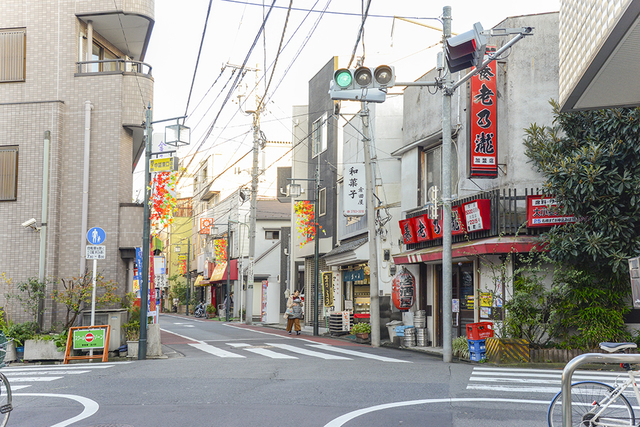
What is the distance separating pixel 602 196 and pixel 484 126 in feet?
Result: 12.0

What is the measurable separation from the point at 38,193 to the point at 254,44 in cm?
765

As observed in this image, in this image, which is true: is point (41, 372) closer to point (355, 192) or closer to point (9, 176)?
point (9, 176)

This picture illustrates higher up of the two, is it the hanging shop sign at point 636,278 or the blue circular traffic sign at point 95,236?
the blue circular traffic sign at point 95,236

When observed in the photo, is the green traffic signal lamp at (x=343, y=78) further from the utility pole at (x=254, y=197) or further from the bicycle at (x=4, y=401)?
the utility pole at (x=254, y=197)

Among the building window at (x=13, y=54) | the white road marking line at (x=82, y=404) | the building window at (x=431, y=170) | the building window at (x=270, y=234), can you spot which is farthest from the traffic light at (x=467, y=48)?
the building window at (x=270, y=234)

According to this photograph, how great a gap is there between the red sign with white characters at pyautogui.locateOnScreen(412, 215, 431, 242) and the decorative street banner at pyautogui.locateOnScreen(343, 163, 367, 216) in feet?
11.2

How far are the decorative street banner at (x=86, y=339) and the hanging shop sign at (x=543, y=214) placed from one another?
11256 mm

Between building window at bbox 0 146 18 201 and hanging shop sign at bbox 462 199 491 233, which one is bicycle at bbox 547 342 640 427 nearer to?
hanging shop sign at bbox 462 199 491 233

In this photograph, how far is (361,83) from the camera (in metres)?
12.6

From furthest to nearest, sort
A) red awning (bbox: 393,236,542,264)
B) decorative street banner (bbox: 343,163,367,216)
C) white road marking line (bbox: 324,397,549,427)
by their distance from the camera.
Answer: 1. decorative street banner (bbox: 343,163,367,216)
2. red awning (bbox: 393,236,542,264)
3. white road marking line (bbox: 324,397,549,427)

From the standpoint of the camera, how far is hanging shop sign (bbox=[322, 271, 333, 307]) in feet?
99.5

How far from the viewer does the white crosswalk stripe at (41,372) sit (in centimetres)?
1233

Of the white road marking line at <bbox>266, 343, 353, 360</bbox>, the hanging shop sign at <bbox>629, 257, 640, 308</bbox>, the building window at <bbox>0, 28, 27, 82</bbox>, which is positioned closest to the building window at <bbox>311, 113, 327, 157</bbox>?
the white road marking line at <bbox>266, 343, 353, 360</bbox>

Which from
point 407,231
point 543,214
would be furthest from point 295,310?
point 543,214
